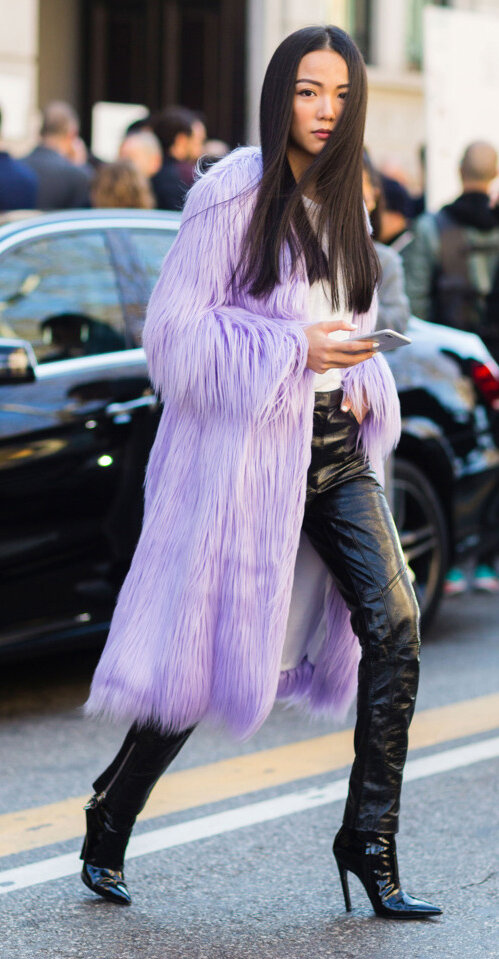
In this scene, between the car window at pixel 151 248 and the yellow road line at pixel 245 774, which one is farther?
the car window at pixel 151 248

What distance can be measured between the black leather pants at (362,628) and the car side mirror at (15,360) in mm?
1589

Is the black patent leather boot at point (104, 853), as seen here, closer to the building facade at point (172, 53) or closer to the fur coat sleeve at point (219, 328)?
the fur coat sleeve at point (219, 328)

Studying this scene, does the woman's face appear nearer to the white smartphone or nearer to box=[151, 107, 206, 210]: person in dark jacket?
the white smartphone

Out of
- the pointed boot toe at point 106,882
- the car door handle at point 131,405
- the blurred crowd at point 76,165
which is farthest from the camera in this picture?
the blurred crowd at point 76,165

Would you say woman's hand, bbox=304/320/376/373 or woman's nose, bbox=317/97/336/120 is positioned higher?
woman's nose, bbox=317/97/336/120

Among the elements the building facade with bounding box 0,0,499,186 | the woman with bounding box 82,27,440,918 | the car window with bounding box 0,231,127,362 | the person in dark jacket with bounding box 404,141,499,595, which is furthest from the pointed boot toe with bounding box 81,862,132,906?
the building facade with bounding box 0,0,499,186

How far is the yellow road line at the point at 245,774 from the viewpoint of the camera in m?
3.96

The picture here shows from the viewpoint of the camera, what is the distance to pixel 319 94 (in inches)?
124

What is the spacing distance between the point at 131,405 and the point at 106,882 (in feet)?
6.67

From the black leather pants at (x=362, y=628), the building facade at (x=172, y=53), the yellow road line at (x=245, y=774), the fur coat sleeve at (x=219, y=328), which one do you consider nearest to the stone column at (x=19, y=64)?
the building facade at (x=172, y=53)

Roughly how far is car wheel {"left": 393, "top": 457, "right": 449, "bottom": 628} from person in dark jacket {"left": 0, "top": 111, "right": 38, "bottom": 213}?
2.75 m

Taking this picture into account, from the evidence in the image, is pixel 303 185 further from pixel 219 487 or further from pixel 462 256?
pixel 462 256

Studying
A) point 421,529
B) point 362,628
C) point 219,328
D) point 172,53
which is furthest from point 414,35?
point 362,628

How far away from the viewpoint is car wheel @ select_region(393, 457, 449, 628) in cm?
593
